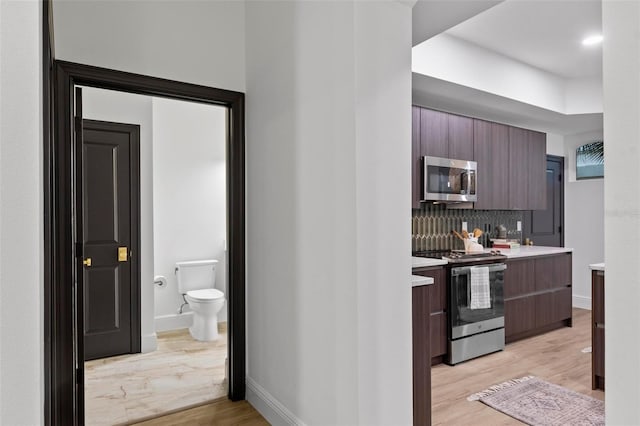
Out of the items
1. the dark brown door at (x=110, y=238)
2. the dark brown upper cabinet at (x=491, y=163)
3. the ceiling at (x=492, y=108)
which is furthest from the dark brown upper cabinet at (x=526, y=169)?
the dark brown door at (x=110, y=238)

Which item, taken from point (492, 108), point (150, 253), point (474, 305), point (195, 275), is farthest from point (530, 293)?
point (150, 253)

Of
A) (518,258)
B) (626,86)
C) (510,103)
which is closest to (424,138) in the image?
(510,103)

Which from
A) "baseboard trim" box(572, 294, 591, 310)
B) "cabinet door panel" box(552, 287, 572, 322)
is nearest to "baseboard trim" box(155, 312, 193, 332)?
"cabinet door panel" box(552, 287, 572, 322)

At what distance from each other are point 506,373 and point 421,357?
1.70 m

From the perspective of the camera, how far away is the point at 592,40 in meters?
3.60

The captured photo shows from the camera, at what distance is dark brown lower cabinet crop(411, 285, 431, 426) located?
6.53ft

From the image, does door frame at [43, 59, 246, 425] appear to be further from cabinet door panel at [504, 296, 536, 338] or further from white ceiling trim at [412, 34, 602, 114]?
cabinet door panel at [504, 296, 536, 338]

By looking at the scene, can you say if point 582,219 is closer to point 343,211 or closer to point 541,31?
point 541,31

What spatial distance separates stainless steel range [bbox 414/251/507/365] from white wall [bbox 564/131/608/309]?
101 inches

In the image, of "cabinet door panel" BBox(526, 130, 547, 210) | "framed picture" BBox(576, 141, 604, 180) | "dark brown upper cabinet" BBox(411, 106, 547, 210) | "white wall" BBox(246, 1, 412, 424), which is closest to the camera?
"white wall" BBox(246, 1, 412, 424)

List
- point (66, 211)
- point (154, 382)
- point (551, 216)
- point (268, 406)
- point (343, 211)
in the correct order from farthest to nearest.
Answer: point (551, 216) < point (154, 382) < point (268, 406) < point (66, 211) < point (343, 211)

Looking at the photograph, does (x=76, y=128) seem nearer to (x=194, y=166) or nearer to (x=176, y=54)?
(x=176, y=54)
